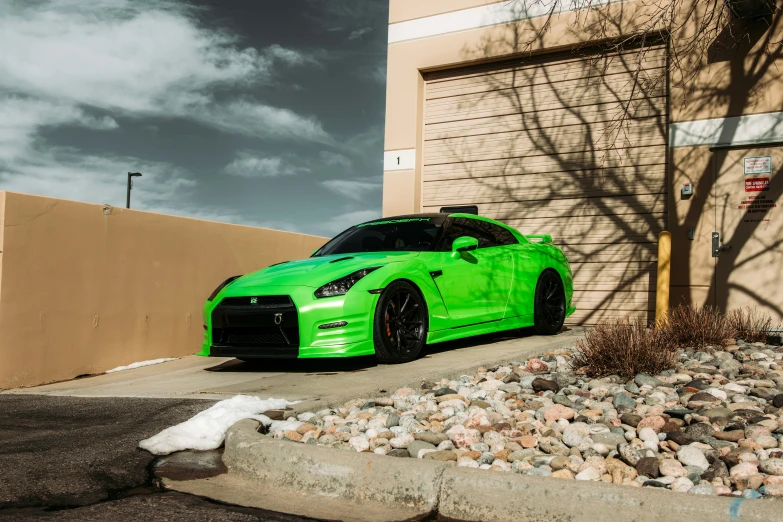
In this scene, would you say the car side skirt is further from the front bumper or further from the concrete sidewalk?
the front bumper

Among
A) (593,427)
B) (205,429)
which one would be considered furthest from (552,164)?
(205,429)

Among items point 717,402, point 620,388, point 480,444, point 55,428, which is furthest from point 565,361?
point 55,428

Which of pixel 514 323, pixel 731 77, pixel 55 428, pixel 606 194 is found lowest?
pixel 55 428

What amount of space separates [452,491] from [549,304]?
5.81 meters

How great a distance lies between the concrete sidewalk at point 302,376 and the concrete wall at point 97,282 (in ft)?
1.11

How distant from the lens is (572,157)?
1088 centimetres

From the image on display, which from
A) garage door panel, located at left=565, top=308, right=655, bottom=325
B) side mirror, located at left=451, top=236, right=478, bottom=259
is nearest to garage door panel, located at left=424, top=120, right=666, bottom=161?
garage door panel, located at left=565, top=308, right=655, bottom=325

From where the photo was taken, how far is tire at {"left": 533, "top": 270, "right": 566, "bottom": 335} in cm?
833

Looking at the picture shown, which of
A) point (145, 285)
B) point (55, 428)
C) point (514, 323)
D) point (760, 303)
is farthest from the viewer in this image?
point (760, 303)

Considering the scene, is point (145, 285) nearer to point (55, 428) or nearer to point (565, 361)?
point (55, 428)

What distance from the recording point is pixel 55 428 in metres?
4.47

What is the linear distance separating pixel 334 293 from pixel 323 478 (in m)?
2.98

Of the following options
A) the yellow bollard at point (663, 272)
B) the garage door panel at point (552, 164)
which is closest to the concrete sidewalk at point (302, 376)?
the yellow bollard at point (663, 272)

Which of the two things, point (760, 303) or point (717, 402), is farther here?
point (760, 303)
